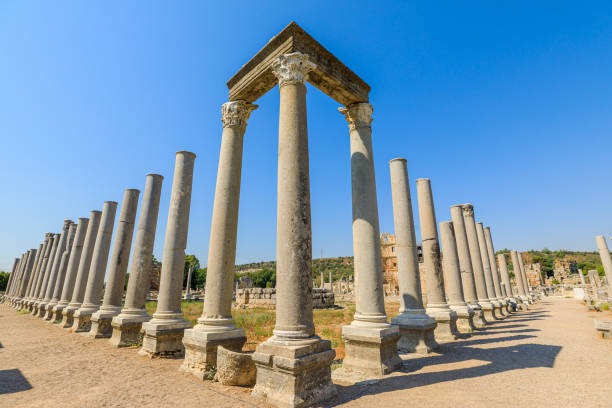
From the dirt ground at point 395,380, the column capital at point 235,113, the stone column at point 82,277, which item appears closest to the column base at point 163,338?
the dirt ground at point 395,380

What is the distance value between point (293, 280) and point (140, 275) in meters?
7.28

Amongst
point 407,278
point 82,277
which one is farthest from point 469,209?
point 82,277

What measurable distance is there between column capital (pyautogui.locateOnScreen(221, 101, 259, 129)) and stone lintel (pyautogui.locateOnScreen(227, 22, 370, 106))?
21 centimetres

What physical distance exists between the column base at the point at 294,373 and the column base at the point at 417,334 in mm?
4304

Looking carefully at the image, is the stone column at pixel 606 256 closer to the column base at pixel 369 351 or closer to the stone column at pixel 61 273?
the column base at pixel 369 351

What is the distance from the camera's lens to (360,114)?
27.7 feet

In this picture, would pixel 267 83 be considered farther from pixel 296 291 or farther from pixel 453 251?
pixel 453 251

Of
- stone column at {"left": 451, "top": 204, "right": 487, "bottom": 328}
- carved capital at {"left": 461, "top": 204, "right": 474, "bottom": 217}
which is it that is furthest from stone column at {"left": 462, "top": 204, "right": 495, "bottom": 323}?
stone column at {"left": 451, "top": 204, "right": 487, "bottom": 328}

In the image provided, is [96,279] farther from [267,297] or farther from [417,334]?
[267,297]

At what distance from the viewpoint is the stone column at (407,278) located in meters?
8.51

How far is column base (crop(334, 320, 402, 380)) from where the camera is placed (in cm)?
630

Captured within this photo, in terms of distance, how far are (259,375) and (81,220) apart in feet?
59.4

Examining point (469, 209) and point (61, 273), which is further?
point (61, 273)

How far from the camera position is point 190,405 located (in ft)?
15.5
